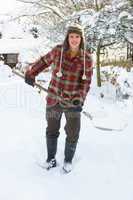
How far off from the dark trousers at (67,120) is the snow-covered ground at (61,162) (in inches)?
15.3

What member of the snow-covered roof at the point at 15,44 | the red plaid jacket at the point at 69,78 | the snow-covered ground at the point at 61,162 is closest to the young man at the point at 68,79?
the red plaid jacket at the point at 69,78

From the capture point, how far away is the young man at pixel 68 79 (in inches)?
160

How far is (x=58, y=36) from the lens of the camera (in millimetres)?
12039

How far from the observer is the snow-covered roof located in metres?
16.1

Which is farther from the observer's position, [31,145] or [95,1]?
[95,1]

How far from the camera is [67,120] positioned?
4230 millimetres

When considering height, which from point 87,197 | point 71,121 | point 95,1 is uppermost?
point 95,1

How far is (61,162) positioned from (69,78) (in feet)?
3.22

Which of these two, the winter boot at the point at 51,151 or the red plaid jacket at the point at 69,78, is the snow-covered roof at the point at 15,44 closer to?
the winter boot at the point at 51,151

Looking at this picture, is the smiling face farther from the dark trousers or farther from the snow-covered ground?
the snow-covered ground

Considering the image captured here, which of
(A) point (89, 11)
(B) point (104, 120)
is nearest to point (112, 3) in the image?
(A) point (89, 11)

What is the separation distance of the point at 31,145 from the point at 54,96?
113cm

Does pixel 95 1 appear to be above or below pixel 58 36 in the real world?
above

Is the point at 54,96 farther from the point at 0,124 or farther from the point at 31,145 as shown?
the point at 0,124
